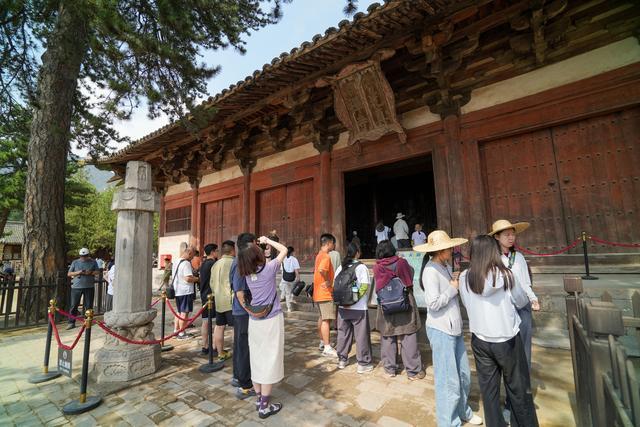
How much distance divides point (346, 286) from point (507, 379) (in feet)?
6.31

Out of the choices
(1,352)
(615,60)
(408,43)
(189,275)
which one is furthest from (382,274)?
(1,352)

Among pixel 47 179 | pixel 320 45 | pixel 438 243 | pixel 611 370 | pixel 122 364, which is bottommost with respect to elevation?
pixel 122 364

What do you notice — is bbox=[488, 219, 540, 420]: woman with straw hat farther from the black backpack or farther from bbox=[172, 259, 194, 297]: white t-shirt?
bbox=[172, 259, 194, 297]: white t-shirt

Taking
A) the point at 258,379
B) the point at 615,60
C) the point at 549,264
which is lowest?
the point at 258,379

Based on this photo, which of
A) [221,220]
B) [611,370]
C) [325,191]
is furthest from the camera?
[221,220]

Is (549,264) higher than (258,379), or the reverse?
(549,264)

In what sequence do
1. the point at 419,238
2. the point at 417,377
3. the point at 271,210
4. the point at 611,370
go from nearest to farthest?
the point at 611,370
the point at 417,377
the point at 271,210
the point at 419,238

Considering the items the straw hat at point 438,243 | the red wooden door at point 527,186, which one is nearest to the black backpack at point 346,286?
the straw hat at point 438,243

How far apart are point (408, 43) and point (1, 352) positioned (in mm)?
8403

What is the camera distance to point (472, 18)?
496 cm

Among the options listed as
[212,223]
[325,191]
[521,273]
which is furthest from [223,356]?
[212,223]

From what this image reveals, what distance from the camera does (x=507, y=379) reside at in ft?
6.69

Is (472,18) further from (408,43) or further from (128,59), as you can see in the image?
(128,59)

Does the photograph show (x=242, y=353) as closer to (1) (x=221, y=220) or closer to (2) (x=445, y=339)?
(2) (x=445, y=339)
